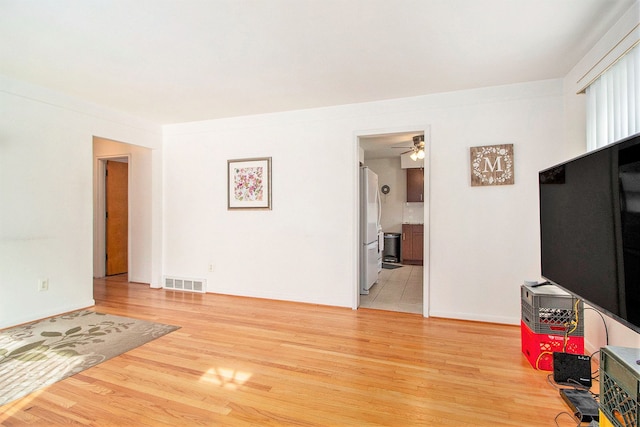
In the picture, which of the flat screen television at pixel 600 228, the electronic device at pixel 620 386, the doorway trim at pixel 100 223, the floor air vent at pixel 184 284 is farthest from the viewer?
the doorway trim at pixel 100 223

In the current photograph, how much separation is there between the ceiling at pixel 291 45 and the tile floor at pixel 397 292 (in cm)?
250

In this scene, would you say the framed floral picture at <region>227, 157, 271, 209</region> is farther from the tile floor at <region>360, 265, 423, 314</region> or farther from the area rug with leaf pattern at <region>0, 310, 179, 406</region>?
the tile floor at <region>360, 265, 423, 314</region>

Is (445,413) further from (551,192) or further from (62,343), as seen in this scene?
(62,343)

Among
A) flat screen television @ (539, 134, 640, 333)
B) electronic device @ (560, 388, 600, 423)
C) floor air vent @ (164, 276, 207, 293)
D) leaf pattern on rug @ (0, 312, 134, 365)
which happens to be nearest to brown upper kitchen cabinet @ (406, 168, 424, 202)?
floor air vent @ (164, 276, 207, 293)

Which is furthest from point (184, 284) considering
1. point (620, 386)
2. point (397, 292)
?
point (620, 386)

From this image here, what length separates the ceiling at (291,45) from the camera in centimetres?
195

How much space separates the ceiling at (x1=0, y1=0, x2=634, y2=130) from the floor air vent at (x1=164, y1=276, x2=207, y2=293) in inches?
100

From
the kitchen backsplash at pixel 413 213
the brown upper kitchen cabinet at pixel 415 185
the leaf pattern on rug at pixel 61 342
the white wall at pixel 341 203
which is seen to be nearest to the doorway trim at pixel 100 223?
the white wall at pixel 341 203

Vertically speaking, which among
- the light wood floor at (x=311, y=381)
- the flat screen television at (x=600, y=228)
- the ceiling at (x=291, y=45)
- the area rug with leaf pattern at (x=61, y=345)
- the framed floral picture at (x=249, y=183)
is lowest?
the light wood floor at (x=311, y=381)

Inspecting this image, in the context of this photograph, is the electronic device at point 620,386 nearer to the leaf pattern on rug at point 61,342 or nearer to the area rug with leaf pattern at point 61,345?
A: the area rug with leaf pattern at point 61,345

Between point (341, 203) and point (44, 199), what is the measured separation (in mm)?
3274

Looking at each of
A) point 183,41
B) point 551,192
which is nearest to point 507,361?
point 551,192

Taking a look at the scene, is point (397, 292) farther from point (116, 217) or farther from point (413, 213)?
point (116, 217)

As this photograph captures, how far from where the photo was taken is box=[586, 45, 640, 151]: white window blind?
1.92 metres
